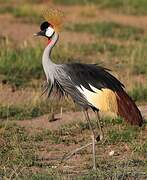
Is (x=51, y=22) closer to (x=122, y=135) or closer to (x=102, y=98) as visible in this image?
(x=102, y=98)

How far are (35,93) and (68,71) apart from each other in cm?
298

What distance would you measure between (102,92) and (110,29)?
865 cm

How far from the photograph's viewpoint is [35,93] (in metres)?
10.4

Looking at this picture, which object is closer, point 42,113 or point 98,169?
point 98,169

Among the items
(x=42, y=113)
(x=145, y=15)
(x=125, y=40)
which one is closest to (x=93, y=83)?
(x=42, y=113)

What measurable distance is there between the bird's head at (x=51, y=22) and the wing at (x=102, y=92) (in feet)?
1.54

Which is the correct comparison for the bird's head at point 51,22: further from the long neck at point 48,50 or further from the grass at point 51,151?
the grass at point 51,151

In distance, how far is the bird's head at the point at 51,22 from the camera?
759 cm

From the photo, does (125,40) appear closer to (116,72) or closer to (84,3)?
(116,72)

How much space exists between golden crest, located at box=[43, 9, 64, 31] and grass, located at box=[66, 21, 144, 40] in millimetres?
7608

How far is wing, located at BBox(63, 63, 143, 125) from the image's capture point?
737 centimetres

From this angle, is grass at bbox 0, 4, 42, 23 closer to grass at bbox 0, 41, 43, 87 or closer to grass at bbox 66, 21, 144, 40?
grass at bbox 66, 21, 144, 40

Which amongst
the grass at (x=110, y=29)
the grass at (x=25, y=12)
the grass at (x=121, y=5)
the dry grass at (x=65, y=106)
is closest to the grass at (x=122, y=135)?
the dry grass at (x=65, y=106)

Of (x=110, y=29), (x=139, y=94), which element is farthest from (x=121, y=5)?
(x=139, y=94)
